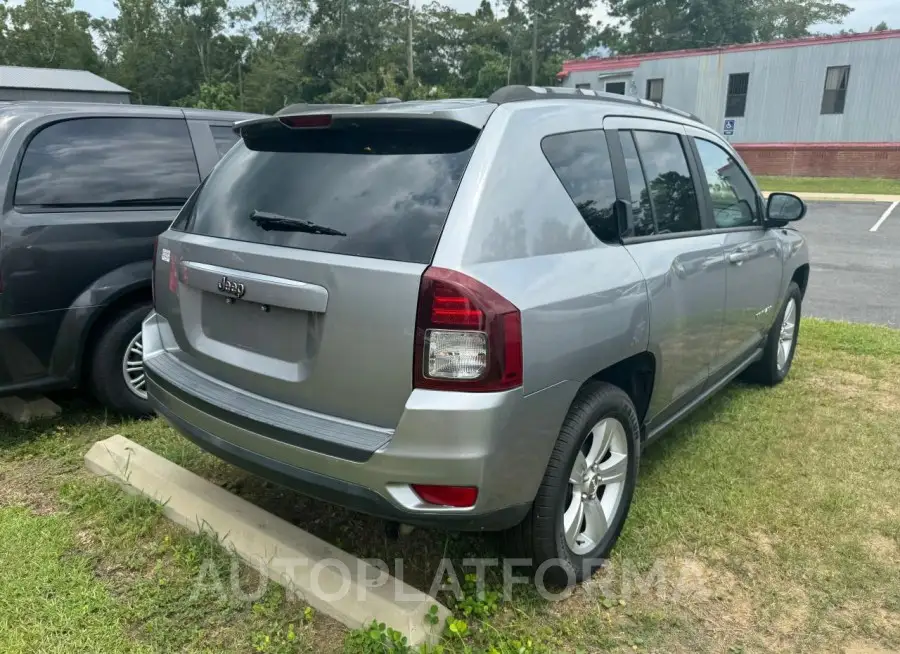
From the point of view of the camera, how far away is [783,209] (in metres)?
4.51

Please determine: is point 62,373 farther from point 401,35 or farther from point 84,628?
point 401,35

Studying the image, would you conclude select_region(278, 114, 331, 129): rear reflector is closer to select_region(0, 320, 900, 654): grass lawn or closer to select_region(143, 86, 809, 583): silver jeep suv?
select_region(143, 86, 809, 583): silver jeep suv

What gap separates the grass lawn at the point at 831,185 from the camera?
73.6ft

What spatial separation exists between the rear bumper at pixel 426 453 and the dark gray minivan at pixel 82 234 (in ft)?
5.85

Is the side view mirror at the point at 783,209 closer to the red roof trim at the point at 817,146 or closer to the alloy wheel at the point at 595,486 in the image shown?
the alloy wheel at the point at 595,486

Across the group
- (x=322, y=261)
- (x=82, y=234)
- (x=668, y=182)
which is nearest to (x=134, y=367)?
(x=82, y=234)

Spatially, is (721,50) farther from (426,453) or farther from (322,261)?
(426,453)

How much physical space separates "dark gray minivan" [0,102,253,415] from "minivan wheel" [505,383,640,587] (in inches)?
107

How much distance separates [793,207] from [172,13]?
67.2 meters

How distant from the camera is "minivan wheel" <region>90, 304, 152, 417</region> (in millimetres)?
4047

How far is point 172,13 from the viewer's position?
60.4 meters

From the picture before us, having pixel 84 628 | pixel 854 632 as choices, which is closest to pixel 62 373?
pixel 84 628

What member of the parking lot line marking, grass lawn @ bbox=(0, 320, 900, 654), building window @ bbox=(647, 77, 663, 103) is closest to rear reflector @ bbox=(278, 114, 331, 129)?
grass lawn @ bbox=(0, 320, 900, 654)

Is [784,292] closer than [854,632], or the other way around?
[854,632]
